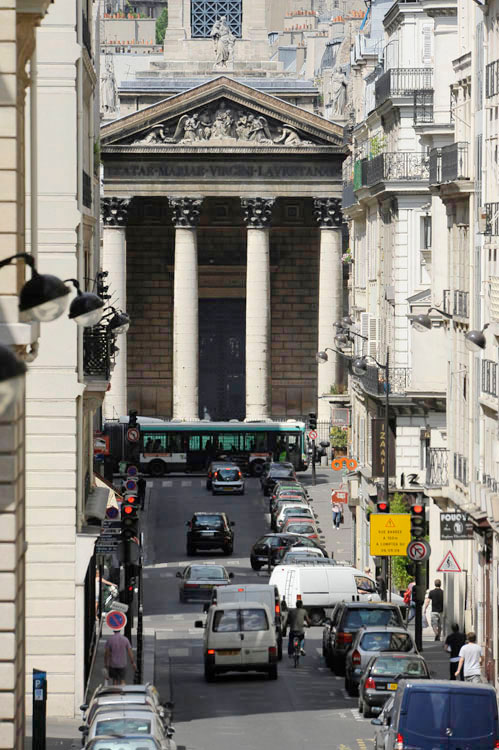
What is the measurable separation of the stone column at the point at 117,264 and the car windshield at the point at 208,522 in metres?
36.0

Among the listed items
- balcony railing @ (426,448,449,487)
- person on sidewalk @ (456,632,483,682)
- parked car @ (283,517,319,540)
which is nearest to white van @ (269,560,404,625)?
balcony railing @ (426,448,449,487)

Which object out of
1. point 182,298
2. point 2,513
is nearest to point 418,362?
point 2,513

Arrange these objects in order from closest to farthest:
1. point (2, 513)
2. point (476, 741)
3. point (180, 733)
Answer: point (2, 513), point (476, 741), point (180, 733)

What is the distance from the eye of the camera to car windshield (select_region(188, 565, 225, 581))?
5609 cm

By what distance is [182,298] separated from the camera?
345 ft

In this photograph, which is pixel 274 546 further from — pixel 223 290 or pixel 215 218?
pixel 215 218

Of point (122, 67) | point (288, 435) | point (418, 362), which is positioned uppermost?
point (122, 67)

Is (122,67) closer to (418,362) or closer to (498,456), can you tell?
(418,362)

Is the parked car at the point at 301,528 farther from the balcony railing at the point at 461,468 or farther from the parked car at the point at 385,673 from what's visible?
the parked car at the point at 385,673

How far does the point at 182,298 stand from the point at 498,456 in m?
67.9

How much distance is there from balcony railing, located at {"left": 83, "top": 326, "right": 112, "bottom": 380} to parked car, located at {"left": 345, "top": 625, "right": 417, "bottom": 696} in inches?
278

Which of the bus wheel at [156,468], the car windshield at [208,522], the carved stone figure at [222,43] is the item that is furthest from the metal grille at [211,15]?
the car windshield at [208,522]

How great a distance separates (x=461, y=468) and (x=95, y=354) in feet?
36.0

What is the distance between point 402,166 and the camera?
5938 cm
